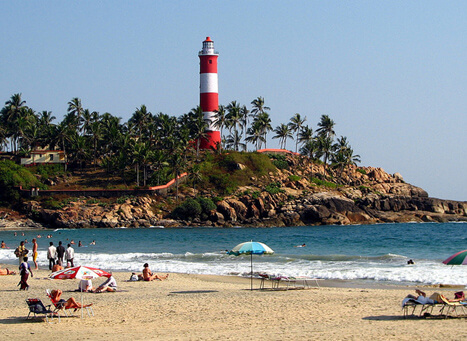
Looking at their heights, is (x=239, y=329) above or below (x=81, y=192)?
below

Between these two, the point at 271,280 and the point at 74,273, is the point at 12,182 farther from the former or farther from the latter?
the point at 271,280

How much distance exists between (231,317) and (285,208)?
192ft

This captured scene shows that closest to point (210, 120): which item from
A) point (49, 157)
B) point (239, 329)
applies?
point (49, 157)

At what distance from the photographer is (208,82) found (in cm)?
7850

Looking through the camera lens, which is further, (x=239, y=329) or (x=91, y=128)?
(x=91, y=128)

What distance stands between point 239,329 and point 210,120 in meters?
70.7

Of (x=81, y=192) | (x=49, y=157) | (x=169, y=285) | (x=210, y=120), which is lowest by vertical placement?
(x=169, y=285)

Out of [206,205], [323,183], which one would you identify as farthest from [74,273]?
[323,183]

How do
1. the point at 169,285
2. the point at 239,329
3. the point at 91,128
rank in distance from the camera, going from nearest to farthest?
the point at 239,329, the point at 169,285, the point at 91,128

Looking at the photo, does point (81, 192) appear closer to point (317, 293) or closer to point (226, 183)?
point (226, 183)

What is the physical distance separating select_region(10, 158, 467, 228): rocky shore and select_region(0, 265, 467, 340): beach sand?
48.8 m

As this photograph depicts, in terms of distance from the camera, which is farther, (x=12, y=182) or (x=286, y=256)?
(x=12, y=182)

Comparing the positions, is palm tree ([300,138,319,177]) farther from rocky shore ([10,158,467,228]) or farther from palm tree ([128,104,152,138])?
palm tree ([128,104,152,138])

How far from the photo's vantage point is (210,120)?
83.6 meters
